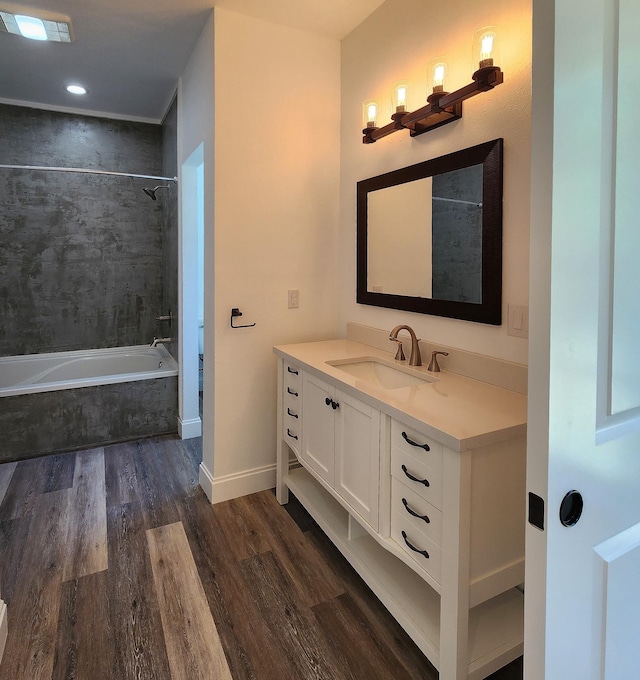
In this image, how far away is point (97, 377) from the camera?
3520mm

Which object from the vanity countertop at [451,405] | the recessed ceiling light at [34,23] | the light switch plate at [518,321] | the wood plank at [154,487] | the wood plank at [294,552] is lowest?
the wood plank at [294,552]

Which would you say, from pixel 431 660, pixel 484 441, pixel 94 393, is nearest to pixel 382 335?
pixel 484 441

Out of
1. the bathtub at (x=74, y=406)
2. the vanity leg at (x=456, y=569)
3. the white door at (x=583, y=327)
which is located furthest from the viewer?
the bathtub at (x=74, y=406)

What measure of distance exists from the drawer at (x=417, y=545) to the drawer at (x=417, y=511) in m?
0.01

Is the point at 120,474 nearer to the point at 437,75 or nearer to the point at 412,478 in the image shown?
the point at 412,478

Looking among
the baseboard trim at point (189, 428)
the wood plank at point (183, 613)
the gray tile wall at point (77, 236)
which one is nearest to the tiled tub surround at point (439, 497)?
the wood plank at point (183, 613)

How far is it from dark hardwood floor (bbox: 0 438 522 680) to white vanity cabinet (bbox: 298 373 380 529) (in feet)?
1.32

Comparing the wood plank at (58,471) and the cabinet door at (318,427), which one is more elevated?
the cabinet door at (318,427)

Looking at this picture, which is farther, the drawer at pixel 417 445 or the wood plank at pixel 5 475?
the wood plank at pixel 5 475

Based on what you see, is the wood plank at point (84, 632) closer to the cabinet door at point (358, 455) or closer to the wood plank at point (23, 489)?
the wood plank at point (23, 489)

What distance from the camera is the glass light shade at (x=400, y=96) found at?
2.06 metres

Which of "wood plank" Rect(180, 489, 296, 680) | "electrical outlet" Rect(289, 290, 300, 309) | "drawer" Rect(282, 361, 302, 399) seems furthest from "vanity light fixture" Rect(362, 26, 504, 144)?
"wood plank" Rect(180, 489, 296, 680)

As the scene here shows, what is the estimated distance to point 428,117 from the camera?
196 cm

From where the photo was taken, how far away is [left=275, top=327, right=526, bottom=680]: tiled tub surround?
1.31m
